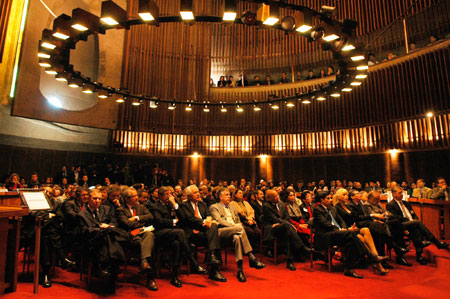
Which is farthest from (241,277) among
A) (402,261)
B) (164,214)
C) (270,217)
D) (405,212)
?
(405,212)

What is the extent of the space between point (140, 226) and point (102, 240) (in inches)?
21.3

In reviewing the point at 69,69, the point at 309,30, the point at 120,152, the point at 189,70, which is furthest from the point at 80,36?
the point at 189,70

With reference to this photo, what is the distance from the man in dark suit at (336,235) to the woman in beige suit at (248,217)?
1.21 m

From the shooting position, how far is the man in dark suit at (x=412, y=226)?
4852 millimetres

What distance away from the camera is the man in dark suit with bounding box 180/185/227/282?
3979 mm

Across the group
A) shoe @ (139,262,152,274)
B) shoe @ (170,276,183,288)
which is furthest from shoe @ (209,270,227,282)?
shoe @ (139,262,152,274)

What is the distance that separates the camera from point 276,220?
485 cm

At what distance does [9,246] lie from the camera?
117 inches

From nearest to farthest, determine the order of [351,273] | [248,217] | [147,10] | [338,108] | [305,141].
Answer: [351,273] < [147,10] < [248,217] < [338,108] < [305,141]

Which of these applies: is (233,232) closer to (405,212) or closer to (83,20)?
(405,212)

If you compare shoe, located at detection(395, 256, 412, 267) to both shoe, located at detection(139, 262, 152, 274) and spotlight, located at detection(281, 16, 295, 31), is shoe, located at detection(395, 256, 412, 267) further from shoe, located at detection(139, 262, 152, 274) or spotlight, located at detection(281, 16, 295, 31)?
spotlight, located at detection(281, 16, 295, 31)

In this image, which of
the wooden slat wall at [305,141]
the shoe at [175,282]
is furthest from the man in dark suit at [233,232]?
the wooden slat wall at [305,141]

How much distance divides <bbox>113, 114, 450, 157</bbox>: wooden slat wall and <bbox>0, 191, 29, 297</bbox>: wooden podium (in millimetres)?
10028

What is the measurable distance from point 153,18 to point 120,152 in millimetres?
9453
